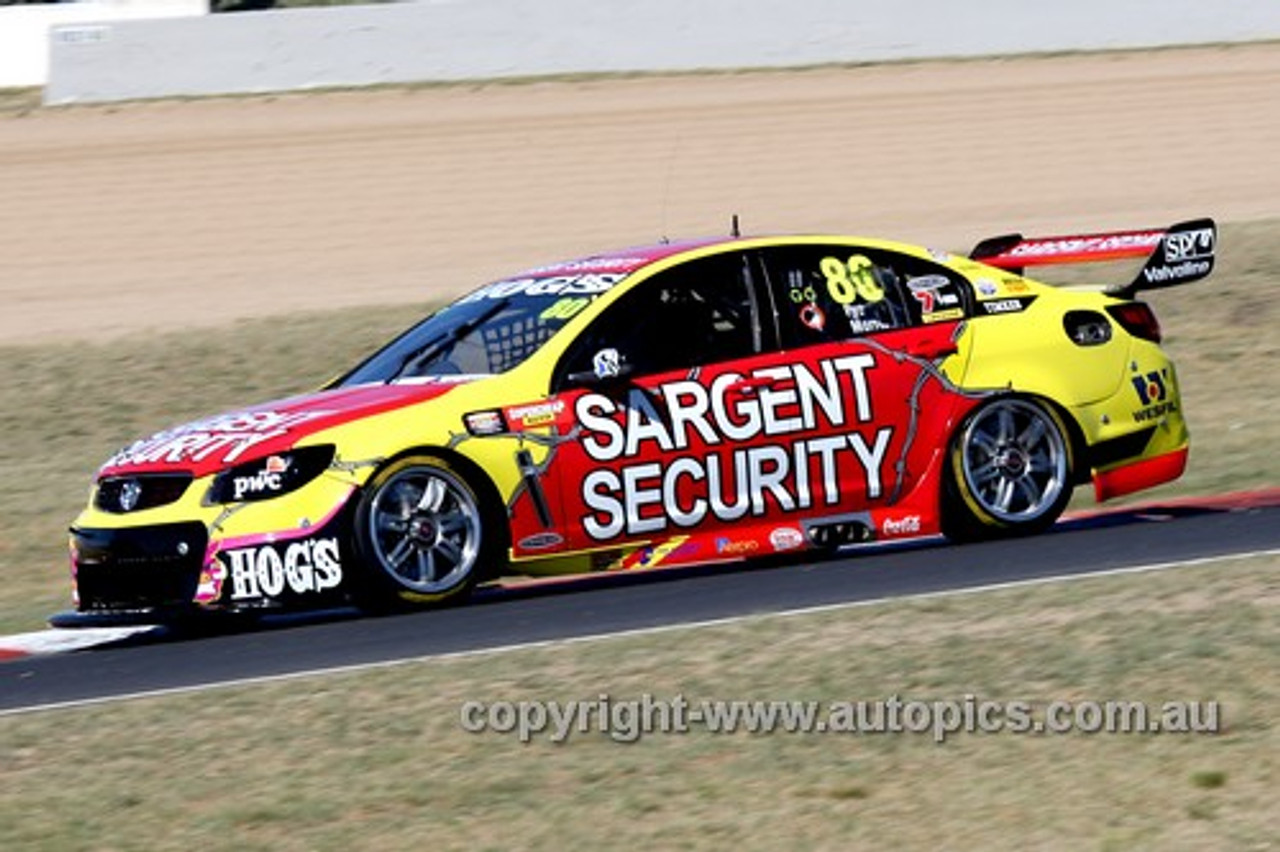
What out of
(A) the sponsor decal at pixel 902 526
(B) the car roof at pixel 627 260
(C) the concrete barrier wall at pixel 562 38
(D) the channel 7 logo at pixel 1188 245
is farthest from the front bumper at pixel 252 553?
(C) the concrete barrier wall at pixel 562 38

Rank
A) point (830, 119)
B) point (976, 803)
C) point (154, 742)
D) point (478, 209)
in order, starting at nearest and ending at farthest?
point (976, 803), point (154, 742), point (478, 209), point (830, 119)

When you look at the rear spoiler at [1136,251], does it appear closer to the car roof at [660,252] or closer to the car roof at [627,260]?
the car roof at [660,252]

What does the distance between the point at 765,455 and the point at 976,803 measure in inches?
162

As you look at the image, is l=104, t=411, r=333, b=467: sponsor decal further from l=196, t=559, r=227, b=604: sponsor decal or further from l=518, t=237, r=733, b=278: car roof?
l=518, t=237, r=733, b=278: car roof

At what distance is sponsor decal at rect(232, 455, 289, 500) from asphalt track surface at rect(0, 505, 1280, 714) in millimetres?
562

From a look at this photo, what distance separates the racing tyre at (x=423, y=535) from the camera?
33.5 ft

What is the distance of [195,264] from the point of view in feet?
78.9

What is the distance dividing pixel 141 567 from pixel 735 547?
7.63ft

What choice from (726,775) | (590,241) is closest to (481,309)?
(726,775)

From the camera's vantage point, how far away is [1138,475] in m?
11.9

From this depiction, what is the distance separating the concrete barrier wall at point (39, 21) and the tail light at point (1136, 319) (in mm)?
22984

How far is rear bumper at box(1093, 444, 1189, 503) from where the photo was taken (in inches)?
464

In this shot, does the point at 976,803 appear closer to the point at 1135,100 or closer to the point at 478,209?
the point at 478,209

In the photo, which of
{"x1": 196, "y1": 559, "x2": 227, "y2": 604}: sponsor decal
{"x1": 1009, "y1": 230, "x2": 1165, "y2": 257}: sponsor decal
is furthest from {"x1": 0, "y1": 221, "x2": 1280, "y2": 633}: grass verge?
{"x1": 196, "y1": 559, "x2": 227, "y2": 604}: sponsor decal
